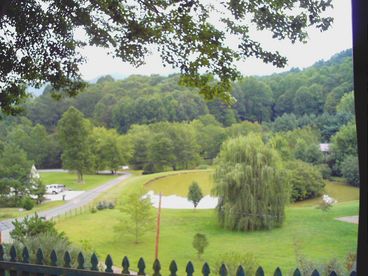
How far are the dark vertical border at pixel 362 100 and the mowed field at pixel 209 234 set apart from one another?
783 centimetres

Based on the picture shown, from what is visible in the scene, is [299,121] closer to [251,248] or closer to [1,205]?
[251,248]

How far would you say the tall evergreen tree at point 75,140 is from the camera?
263 inches

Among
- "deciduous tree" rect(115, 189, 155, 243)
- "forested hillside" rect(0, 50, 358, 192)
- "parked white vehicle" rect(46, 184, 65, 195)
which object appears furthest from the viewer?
"deciduous tree" rect(115, 189, 155, 243)

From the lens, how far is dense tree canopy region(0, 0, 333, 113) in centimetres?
198

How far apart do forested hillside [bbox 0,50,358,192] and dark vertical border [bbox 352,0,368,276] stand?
453 centimetres

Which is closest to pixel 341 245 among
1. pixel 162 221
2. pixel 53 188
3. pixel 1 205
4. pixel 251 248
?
pixel 251 248

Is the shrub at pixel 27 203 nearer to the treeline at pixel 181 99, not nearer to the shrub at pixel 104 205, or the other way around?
the treeline at pixel 181 99

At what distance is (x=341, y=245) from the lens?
377 inches

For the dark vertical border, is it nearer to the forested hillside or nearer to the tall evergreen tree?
the forested hillside

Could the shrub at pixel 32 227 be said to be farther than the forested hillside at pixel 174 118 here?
No

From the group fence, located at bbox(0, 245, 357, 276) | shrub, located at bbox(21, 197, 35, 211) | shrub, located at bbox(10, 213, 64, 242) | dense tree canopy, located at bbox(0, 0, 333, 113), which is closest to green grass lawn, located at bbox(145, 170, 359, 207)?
shrub, located at bbox(21, 197, 35, 211)

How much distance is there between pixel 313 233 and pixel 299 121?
12.1ft

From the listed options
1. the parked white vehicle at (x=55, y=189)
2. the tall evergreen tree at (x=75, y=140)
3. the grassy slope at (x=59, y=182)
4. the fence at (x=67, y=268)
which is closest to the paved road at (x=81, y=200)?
the grassy slope at (x=59, y=182)

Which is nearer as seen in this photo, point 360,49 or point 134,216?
point 360,49
